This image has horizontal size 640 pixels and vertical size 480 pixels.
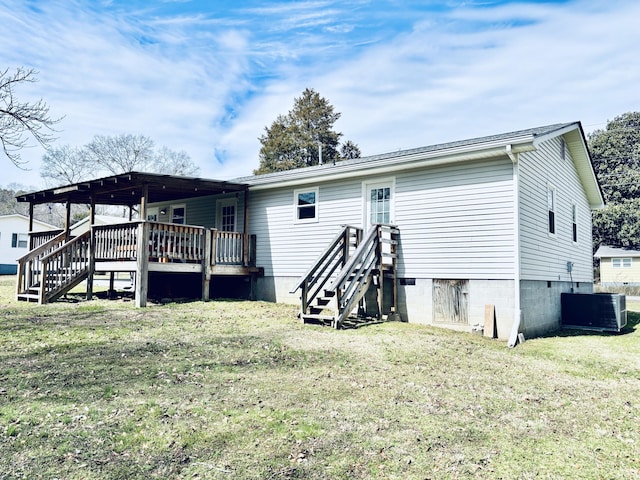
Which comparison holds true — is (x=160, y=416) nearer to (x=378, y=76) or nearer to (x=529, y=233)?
(x=529, y=233)

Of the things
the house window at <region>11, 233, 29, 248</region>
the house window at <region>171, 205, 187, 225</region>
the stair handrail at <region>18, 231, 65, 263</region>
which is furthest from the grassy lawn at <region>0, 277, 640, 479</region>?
the house window at <region>11, 233, 29, 248</region>

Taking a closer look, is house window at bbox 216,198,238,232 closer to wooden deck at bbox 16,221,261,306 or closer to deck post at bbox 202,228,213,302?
wooden deck at bbox 16,221,261,306

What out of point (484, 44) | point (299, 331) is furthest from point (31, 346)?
point (484, 44)

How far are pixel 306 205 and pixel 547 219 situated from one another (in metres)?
6.22

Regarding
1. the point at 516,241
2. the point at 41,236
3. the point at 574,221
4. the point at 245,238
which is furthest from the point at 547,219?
the point at 41,236

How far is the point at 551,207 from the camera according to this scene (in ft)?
38.8

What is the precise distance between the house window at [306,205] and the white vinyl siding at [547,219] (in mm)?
5330

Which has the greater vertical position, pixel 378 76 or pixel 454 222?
pixel 378 76

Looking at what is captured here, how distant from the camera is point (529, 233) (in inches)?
396

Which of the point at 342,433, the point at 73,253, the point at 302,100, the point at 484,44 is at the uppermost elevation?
the point at 302,100

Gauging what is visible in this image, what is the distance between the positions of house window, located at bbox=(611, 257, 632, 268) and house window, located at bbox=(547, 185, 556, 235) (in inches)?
1057

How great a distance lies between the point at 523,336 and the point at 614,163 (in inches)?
1457

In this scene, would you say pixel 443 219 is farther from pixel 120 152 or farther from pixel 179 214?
pixel 120 152

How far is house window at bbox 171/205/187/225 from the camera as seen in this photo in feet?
53.8
